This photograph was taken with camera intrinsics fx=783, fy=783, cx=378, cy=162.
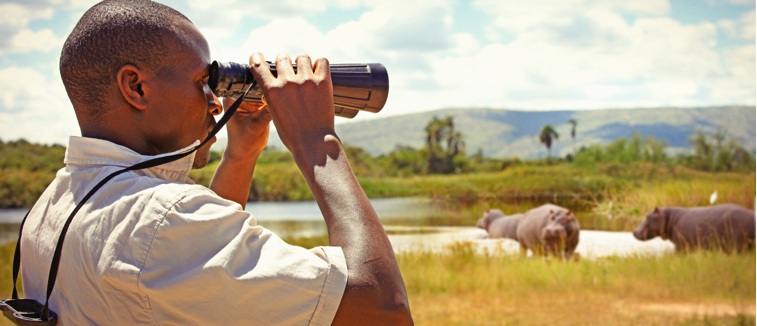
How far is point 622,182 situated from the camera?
12.0m

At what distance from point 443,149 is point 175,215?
546 inches

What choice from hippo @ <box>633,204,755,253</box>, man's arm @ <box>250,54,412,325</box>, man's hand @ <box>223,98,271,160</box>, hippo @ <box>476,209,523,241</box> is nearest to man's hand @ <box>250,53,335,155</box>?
man's arm @ <box>250,54,412,325</box>

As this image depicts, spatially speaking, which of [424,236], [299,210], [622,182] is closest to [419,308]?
[424,236]

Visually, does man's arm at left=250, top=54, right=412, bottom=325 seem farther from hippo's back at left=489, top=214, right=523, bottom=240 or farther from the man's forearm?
hippo's back at left=489, top=214, right=523, bottom=240

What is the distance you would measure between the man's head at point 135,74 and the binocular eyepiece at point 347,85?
0.16ft

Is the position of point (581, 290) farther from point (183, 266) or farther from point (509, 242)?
point (183, 266)

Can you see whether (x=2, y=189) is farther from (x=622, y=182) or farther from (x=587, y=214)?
(x=622, y=182)

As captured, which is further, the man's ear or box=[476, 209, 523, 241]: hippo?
box=[476, 209, 523, 241]: hippo

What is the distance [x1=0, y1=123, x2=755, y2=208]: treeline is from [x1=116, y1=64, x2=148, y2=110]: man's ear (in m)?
8.74

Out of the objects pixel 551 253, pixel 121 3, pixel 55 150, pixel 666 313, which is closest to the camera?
pixel 121 3

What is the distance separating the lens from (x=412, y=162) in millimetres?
14078

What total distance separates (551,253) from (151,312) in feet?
26.7

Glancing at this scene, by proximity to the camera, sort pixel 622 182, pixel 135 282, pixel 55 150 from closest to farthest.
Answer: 1. pixel 135 282
2. pixel 55 150
3. pixel 622 182

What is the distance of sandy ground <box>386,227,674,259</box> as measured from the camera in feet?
30.1
